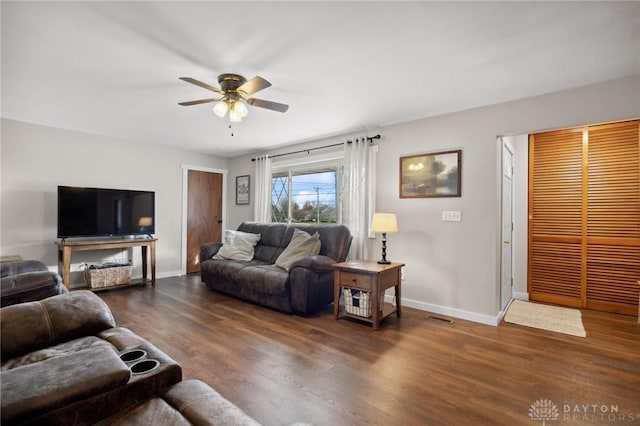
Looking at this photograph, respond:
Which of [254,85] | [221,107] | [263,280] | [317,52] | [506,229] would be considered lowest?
[263,280]

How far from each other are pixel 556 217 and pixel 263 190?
4428 mm

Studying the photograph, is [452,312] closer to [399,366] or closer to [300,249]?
[399,366]

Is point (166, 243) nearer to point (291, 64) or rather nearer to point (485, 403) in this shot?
point (291, 64)

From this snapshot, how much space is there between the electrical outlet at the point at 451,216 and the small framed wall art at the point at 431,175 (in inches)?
7.5

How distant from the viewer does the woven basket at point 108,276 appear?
13.7ft

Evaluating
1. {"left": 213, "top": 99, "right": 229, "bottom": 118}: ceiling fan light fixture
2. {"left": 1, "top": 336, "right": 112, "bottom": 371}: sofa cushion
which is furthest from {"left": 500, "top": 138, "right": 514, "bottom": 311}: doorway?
{"left": 1, "top": 336, "right": 112, "bottom": 371}: sofa cushion

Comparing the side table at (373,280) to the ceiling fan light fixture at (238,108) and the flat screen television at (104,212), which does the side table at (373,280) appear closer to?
the ceiling fan light fixture at (238,108)

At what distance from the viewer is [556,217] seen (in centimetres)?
402

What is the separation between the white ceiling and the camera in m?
1.81

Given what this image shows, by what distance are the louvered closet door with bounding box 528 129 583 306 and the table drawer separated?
8.83ft

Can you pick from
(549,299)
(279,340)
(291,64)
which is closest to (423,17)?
(291,64)

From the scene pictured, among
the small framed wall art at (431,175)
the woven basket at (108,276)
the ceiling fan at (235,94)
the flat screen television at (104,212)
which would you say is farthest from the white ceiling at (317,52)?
the woven basket at (108,276)

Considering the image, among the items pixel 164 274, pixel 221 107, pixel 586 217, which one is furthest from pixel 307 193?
pixel 586 217

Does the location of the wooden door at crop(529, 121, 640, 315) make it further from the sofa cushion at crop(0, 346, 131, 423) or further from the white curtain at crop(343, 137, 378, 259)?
the sofa cushion at crop(0, 346, 131, 423)
